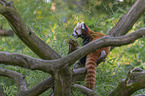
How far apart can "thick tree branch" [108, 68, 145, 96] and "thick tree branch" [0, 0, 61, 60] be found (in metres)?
0.54

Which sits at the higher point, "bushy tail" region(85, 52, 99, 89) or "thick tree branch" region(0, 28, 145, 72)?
"thick tree branch" region(0, 28, 145, 72)

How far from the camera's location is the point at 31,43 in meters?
1.40

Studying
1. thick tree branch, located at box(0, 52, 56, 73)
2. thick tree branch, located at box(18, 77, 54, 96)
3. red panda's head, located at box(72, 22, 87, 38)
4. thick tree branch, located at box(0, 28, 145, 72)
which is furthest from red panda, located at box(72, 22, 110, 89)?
thick tree branch, located at box(0, 52, 56, 73)

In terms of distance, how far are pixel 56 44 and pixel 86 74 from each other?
1.45 feet

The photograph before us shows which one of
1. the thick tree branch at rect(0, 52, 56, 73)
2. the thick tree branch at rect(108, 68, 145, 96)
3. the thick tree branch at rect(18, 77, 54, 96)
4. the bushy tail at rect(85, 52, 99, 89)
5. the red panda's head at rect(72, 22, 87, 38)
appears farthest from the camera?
the red panda's head at rect(72, 22, 87, 38)

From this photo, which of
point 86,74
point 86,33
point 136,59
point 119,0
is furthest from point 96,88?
point 136,59

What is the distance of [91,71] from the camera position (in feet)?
5.69

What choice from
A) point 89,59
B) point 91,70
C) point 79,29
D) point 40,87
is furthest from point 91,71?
point 79,29

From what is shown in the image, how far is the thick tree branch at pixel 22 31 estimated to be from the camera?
48.5 inches

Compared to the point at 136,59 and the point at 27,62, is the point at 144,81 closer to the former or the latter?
the point at 27,62

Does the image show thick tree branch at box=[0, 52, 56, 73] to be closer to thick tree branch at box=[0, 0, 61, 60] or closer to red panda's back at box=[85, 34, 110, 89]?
thick tree branch at box=[0, 0, 61, 60]

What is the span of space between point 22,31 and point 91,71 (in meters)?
0.74

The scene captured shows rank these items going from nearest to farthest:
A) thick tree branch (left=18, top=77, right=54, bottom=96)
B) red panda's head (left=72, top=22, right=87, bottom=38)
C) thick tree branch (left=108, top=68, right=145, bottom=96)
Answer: thick tree branch (left=108, top=68, right=145, bottom=96)
thick tree branch (left=18, top=77, right=54, bottom=96)
red panda's head (left=72, top=22, right=87, bottom=38)

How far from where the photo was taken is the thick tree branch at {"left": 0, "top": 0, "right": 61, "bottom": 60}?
1.23 m
